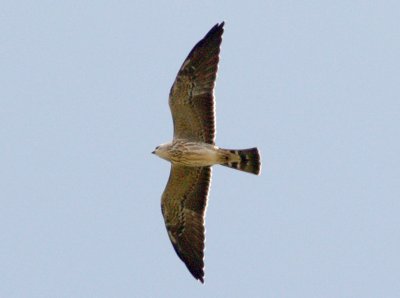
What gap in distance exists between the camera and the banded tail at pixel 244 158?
2084cm

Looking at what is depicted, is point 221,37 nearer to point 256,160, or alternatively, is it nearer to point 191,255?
point 256,160

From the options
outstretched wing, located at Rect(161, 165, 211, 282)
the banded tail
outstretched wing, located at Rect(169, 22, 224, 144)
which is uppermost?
outstretched wing, located at Rect(169, 22, 224, 144)

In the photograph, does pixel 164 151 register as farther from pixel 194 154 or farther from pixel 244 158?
pixel 244 158

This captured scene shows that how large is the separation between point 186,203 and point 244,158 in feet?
4.87

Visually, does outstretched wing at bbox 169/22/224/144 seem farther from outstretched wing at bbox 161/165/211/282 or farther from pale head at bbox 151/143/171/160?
outstretched wing at bbox 161/165/211/282

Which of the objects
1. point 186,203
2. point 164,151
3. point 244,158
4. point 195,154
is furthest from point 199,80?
point 186,203

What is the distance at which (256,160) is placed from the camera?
20.8m

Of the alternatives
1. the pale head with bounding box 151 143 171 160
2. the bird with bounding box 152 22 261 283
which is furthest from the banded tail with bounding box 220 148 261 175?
the pale head with bounding box 151 143 171 160

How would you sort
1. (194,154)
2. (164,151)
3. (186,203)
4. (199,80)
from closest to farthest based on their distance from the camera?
(199,80) < (194,154) < (164,151) < (186,203)

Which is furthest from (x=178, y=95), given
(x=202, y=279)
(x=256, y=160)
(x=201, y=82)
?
(x=202, y=279)

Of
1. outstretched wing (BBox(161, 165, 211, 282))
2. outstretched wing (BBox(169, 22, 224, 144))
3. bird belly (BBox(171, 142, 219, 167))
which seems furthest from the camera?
outstretched wing (BBox(161, 165, 211, 282))

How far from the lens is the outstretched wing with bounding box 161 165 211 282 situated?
70.1 feet

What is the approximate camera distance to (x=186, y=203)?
21.5 meters

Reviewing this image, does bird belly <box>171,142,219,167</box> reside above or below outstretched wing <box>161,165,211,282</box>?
above
